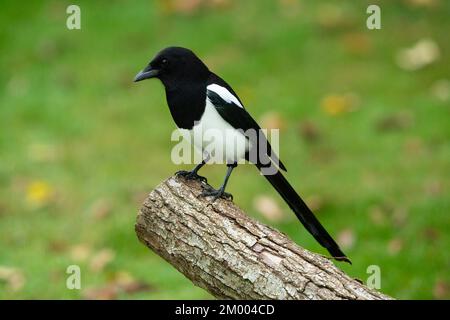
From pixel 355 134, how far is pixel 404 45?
1449 mm

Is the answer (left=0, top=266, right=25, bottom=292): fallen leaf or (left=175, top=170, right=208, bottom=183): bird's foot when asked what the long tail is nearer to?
(left=175, top=170, right=208, bottom=183): bird's foot

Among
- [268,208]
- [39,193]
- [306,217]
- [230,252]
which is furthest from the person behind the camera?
[39,193]

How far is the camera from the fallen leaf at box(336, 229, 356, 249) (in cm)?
524

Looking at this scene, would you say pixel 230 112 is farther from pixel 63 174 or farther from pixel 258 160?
pixel 63 174

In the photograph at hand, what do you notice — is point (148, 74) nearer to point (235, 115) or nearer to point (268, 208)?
point (235, 115)

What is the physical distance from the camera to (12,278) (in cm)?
504

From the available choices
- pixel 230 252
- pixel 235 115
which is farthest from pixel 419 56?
pixel 230 252

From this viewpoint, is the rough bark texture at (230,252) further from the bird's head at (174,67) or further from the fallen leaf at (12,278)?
the fallen leaf at (12,278)

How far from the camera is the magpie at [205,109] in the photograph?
12.2 feet

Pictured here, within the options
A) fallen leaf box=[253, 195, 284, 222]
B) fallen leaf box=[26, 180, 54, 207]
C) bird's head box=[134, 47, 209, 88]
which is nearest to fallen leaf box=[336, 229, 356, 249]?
fallen leaf box=[253, 195, 284, 222]

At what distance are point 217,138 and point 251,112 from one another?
10.7 ft

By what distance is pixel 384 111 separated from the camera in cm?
682

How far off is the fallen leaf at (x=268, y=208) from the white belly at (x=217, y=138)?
6.14 ft

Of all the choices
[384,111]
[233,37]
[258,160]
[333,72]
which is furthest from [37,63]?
[258,160]
